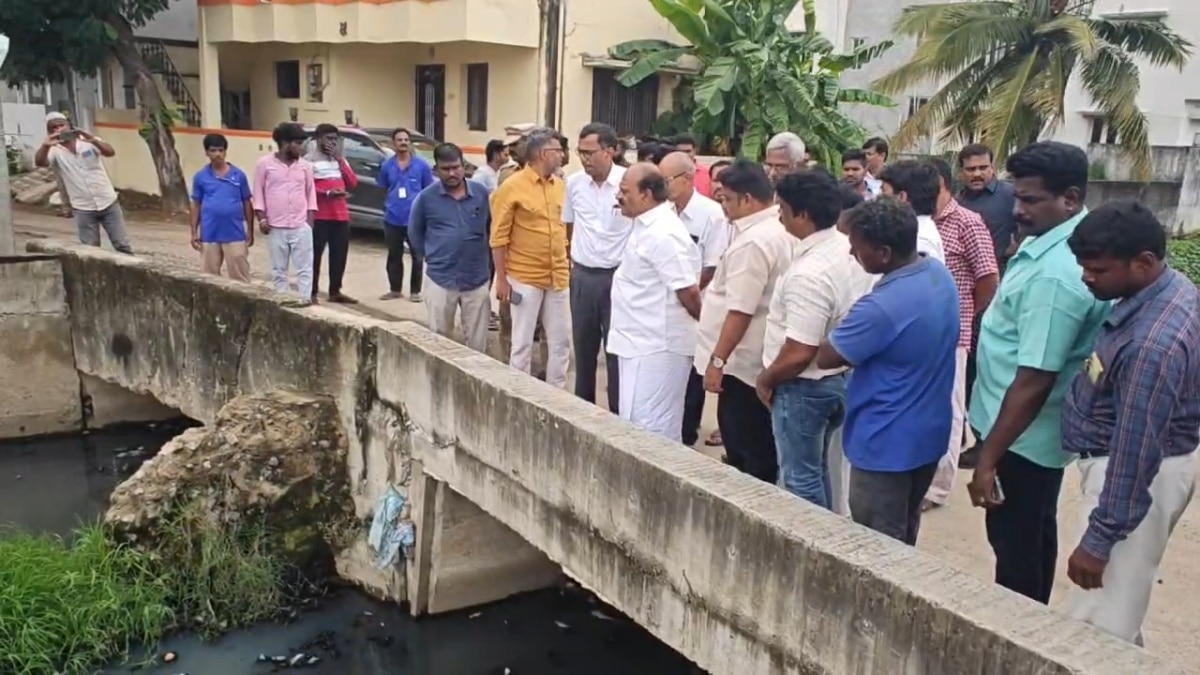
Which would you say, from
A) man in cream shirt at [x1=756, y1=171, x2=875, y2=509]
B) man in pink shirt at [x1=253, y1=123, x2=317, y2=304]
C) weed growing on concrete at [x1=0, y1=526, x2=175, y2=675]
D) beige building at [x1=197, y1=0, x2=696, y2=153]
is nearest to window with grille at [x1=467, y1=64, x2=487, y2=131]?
beige building at [x1=197, y1=0, x2=696, y2=153]

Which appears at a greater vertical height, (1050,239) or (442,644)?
(1050,239)

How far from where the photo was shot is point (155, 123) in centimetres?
1623

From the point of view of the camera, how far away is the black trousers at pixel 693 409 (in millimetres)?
5664

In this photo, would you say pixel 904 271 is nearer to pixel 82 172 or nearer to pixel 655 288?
pixel 655 288

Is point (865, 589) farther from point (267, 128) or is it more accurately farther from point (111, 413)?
point (267, 128)

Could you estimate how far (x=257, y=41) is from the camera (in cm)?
1802

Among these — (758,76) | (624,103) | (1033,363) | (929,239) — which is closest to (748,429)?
(929,239)

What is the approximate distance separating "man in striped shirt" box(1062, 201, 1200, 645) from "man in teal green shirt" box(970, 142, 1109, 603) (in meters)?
0.16

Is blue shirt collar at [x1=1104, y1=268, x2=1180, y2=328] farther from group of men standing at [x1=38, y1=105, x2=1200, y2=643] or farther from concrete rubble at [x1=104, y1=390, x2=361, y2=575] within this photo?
concrete rubble at [x1=104, y1=390, x2=361, y2=575]

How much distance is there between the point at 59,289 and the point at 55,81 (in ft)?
31.1

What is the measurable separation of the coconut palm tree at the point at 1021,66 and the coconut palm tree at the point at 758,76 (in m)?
1.56

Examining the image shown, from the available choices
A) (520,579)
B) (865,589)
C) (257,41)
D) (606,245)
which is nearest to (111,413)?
(520,579)

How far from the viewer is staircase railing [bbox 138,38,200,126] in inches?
802

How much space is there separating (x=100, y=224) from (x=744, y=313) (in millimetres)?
7681
